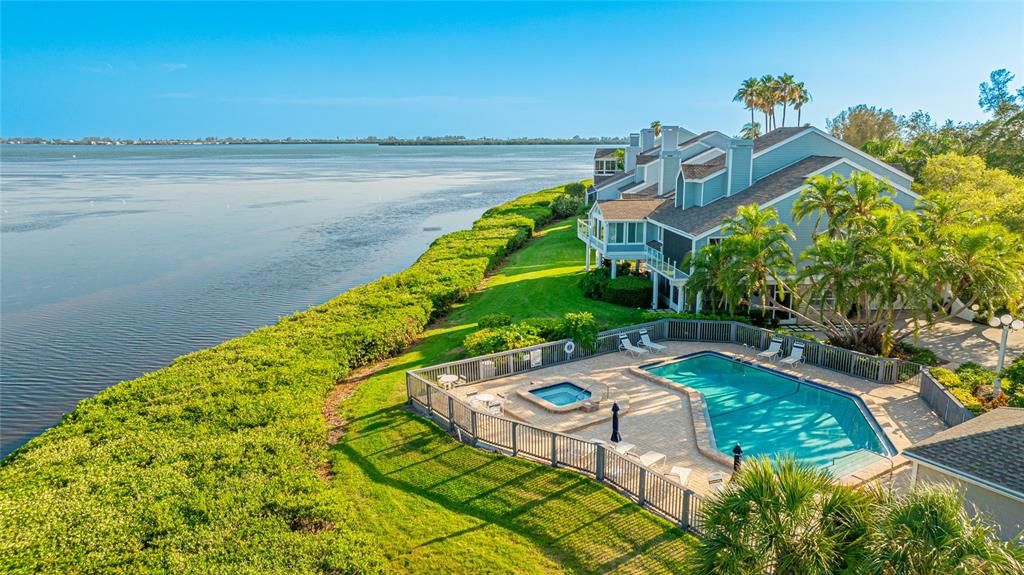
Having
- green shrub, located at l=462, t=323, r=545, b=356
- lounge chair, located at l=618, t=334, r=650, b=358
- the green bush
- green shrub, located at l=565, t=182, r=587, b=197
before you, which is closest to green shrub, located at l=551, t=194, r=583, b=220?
green shrub, located at l=565, t=182, r=587, b=197

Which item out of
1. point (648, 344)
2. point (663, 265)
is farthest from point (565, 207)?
point (648, 344)

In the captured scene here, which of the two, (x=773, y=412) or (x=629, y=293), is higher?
(x=629, y=293)

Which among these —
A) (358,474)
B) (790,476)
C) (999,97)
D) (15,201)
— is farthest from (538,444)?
(15,201)

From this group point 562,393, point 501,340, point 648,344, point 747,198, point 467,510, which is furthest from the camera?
point 747,198

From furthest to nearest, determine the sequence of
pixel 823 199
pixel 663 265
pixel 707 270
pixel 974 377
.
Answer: pixel 663 265 → pixel 707 270 → pixel 823 199 → pixel 974 377

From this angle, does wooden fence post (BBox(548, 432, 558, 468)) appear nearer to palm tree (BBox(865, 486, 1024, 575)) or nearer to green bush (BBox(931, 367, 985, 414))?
palm tree (BBox(865, 486, 1024, 575))

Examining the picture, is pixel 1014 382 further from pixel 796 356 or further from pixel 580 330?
pixel 580 330

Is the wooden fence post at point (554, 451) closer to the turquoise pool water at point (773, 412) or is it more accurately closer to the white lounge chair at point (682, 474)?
the white lounge chair at point (682, 474)
